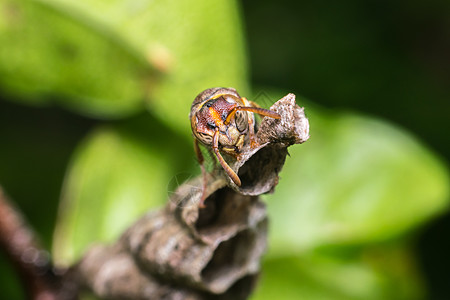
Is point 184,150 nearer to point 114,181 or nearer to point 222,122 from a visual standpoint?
point 114,181

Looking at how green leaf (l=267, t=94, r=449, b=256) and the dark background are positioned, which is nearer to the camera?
green leaf (l=267, t=94, r=449, b=256)

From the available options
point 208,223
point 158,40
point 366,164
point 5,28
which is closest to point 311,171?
point 366,164

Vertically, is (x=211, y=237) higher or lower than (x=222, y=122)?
lower

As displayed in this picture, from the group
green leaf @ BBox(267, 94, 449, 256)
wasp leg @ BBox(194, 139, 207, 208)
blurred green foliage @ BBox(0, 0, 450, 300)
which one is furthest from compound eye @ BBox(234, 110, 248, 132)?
green leaf @ BBox(267, 94, 449, 256)

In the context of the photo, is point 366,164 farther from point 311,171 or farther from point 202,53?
point 202,53

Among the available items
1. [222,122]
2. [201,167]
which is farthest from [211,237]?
[222,122]

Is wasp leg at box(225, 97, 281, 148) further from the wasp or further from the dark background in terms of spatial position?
the dark background
